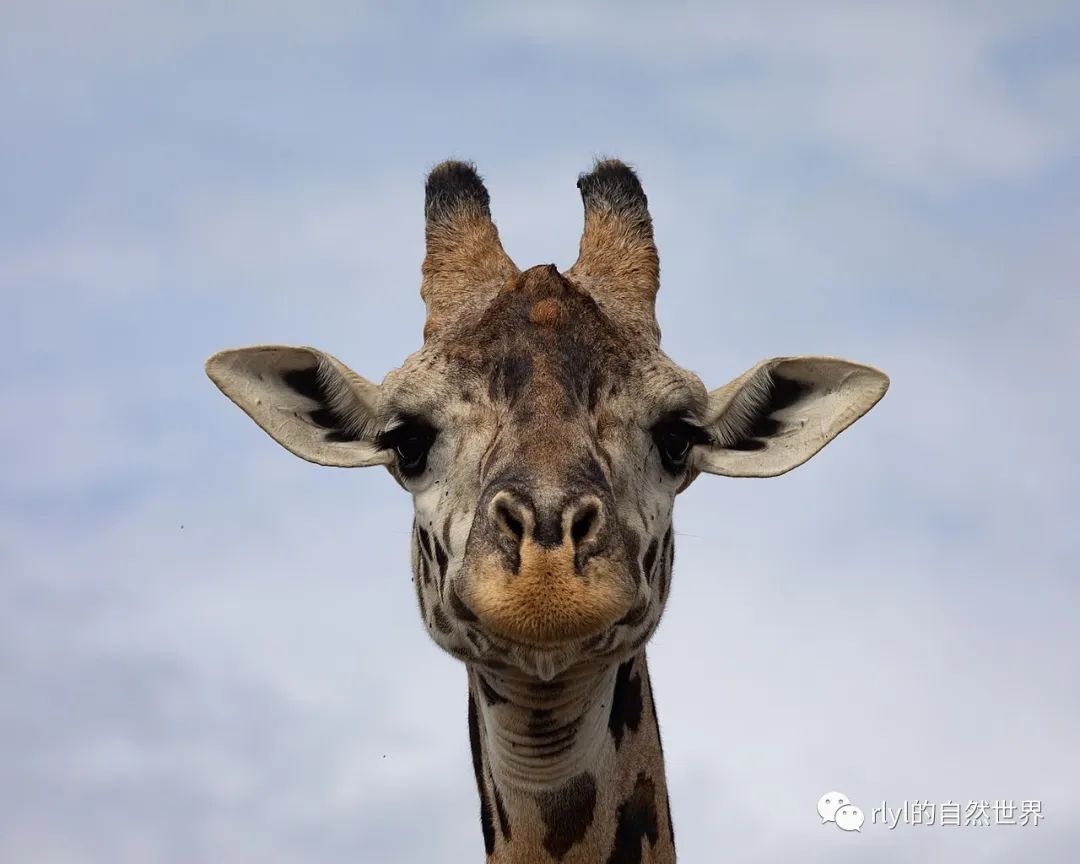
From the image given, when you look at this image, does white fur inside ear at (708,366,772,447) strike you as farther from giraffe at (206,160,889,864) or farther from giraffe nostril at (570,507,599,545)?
giraffe nostril at (570,507,599,545)

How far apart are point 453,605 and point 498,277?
9.35 feet

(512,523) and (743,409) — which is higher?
(743,409)

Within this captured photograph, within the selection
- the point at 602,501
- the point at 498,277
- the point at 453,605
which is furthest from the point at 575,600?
the point at 498,277

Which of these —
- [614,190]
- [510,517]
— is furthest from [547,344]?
[614,190]

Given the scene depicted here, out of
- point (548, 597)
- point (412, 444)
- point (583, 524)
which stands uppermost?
point (412, 444)

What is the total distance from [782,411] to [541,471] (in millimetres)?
2428

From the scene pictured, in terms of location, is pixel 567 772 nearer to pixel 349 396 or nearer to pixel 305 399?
pixel 349 396

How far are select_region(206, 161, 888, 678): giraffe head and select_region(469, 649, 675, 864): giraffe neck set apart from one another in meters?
0.51

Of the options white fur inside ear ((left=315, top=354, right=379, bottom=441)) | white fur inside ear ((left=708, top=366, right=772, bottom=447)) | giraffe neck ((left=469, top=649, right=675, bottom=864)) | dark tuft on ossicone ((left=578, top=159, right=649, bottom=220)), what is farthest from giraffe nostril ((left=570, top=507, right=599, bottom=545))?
dark tuft on ossicone ((left=578, top=159, right=649, bottom=220))

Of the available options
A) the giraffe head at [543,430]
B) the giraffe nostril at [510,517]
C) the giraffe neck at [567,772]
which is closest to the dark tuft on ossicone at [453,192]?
the giraffe head at [543,430]

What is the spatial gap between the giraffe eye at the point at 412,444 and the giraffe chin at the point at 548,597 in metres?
1.48

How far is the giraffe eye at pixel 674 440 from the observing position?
8.41 metres

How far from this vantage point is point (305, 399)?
9164mm

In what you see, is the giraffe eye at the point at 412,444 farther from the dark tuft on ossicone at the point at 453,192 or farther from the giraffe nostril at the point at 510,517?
the dark tuft on ossicone at the point at 453,192
